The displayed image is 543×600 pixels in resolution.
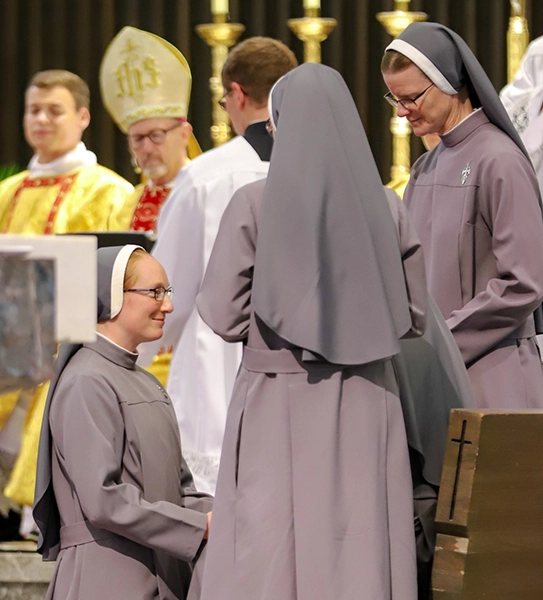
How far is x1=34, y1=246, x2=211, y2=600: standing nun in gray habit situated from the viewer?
12.5 ft

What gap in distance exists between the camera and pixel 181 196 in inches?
219

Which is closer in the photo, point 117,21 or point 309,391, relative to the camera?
point 309,391

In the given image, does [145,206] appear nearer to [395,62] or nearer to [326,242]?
[395,62]

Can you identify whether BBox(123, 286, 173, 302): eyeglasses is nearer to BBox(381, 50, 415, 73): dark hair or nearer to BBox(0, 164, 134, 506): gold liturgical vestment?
BBox(381, 50, 415, 73): dark hair

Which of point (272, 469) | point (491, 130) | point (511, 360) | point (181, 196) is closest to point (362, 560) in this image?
point (272, 469)

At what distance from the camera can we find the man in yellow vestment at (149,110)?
243 inches

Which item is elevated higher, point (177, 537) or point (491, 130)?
point (491, 130)

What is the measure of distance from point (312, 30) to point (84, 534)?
129 inches

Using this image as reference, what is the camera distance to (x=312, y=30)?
6543mm

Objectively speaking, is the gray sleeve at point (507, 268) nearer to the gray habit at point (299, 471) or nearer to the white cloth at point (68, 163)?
the gray habit at point (299, 471)

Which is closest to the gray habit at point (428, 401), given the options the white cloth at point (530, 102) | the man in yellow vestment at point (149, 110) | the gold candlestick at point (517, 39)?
the white cloth at point (530, 102)

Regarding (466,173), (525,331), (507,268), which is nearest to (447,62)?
(466,173)

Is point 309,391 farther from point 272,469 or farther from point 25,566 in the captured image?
point 25,566

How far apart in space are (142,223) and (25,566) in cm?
158
